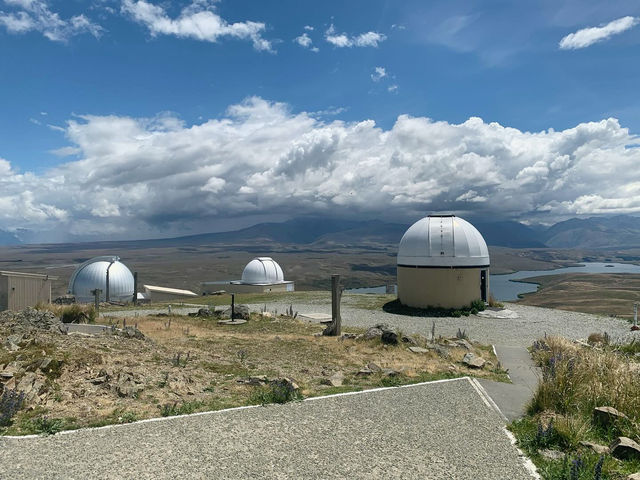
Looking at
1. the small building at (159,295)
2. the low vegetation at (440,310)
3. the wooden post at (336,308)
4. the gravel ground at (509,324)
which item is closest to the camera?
the wooden post at (336,308)

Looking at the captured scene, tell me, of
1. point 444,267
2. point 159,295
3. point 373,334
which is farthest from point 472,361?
point 159,295

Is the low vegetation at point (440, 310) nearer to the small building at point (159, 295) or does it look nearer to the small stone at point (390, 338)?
the small stone at point (390, 338)

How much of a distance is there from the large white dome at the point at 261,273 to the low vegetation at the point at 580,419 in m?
44.6

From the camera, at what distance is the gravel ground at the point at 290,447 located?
230 inches

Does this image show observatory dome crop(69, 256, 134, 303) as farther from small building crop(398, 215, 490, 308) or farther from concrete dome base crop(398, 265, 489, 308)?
concrete dome base crop(398, 265, 489, 308)

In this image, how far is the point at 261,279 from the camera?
52719mm

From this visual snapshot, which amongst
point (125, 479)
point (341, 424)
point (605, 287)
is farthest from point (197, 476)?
point (605, 287)

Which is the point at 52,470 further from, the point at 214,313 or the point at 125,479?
the point at 214,313

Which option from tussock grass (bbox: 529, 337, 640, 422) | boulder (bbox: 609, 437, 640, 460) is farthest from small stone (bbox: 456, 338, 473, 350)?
boulder (bbox: 609, 437, 640, 460)

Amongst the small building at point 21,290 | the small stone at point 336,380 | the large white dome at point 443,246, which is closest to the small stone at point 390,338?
the small stone at point 336,380

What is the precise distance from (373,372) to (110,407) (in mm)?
6129

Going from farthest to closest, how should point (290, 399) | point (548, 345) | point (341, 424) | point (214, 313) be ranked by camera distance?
point (214, 313)
point (548, 345)
point (290, 399)
point (341, 424)

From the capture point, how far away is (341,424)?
301 inches

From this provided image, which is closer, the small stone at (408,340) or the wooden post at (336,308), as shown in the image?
the small stone at (408,340)
